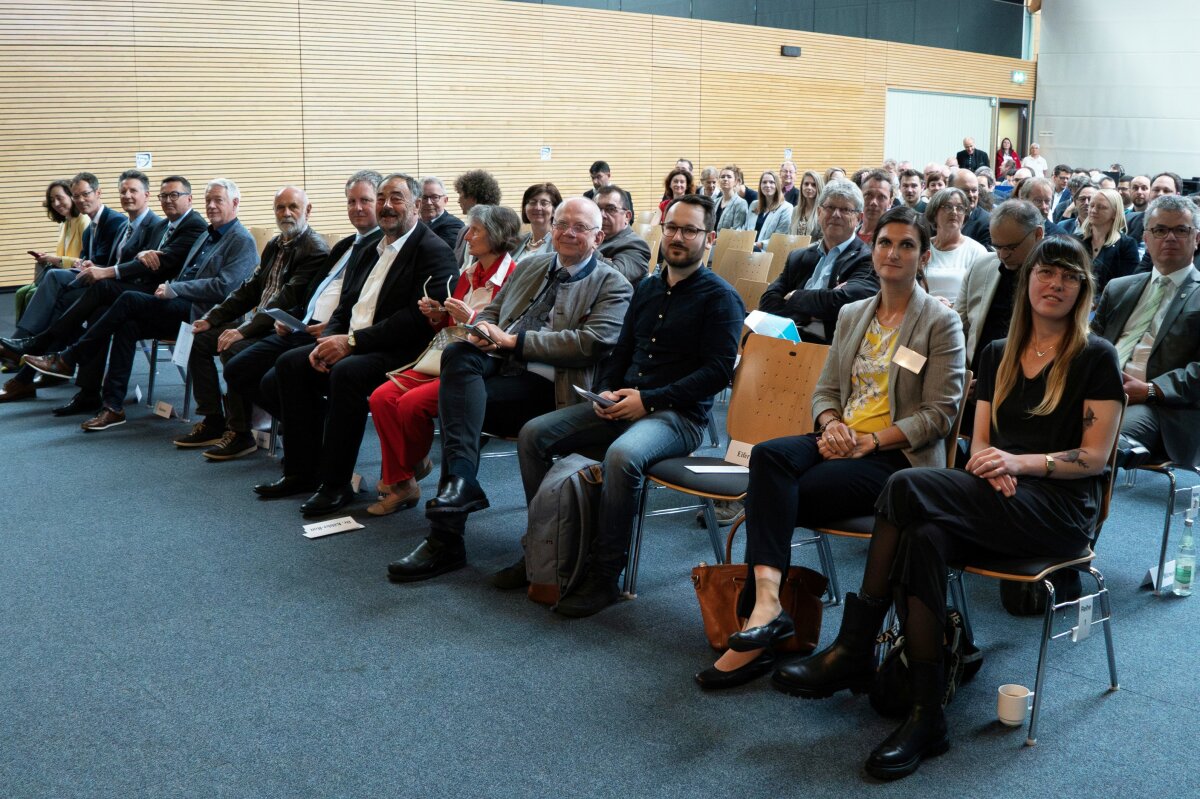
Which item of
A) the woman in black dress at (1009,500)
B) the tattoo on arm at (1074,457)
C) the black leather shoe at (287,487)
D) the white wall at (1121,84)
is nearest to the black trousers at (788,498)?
the woman in black dress at (1009,500)

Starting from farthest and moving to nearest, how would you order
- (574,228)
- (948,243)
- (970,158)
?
(970,158) → (948,243) → (574,228)

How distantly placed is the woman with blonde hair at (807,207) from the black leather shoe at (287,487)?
4.25 metres

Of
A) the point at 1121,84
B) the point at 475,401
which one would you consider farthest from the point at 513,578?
the point at 1121,84

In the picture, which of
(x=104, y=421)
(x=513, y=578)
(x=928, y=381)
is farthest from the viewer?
(x=104, y=421)

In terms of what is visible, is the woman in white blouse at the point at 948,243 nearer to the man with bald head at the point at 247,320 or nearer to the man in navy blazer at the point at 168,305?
the man with bald head at the point at 247,320

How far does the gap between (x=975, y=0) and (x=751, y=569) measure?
17058 mm

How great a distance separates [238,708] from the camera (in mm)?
2650

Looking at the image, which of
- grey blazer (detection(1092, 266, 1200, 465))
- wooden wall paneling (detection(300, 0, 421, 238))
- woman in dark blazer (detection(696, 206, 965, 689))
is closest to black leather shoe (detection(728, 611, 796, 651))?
woman in dark blazer (detection(696, 206, 965, 689))

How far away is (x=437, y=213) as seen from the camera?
19.4ft

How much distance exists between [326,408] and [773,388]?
7.17ft

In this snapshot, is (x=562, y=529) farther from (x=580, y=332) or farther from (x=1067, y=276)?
(x=1067, y=276)

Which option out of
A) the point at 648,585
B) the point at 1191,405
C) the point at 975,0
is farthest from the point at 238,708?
the point at 975,0

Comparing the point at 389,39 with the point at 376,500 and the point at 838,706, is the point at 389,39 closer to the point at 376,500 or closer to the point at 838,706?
the point at 376,500

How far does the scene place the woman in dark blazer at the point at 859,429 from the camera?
109 inches
